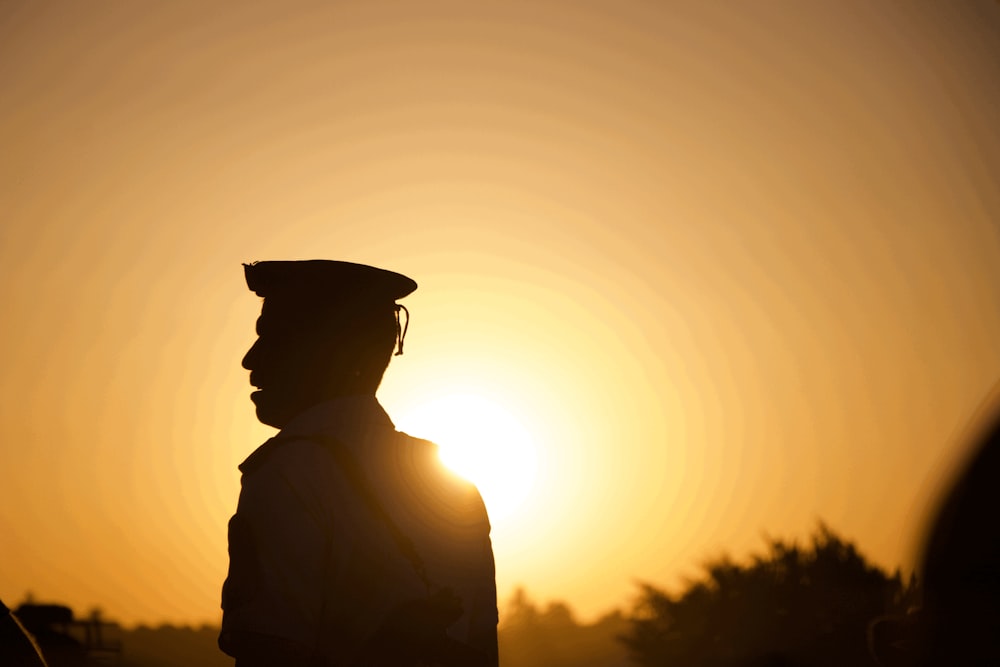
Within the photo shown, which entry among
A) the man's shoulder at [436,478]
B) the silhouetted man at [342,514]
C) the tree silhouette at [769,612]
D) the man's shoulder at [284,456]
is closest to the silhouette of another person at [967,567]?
the silhouetted man at [342,514]

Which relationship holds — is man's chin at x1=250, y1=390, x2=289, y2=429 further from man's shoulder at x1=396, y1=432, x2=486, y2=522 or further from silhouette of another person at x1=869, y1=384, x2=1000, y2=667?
silhouette of another person at x1=869, y1=384, x2=1000, y2=667

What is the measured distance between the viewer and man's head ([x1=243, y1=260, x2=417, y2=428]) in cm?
393

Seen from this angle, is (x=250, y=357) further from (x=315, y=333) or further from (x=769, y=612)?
(x=769, y=612)

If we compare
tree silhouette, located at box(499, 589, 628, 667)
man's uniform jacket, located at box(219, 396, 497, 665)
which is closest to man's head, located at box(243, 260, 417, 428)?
man's uniform jacket, located at box(219, 396, 497, 665)

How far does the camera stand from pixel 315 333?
3961 mm

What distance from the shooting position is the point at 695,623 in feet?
217

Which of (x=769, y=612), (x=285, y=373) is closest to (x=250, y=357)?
(x=285, y=373)

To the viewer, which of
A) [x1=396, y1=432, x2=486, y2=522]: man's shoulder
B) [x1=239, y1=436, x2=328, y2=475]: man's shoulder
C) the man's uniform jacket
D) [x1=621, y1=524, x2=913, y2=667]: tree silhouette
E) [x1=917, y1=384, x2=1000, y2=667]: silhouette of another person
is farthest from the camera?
[x1=621, y1=524, x2=913, y2=667]: tree silhouette

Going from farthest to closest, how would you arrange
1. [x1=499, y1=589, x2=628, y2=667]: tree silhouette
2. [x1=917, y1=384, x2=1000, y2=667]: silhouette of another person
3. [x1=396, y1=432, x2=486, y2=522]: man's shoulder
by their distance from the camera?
[x1=499, y1=589, x2=628, y2=667]: tree silhouette
[x1=396, y1=432, x2=486, y2=522]: man's shoulder
[x1=917, y1=384, x2=1000, y2=667]: silhouette of another person

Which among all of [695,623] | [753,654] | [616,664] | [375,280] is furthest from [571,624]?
[375,280]

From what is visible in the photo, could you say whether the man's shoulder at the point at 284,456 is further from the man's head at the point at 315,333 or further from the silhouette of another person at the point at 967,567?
the silhouette of another person at the point at 967,567

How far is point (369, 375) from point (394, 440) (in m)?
0.28

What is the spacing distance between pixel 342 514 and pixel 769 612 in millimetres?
62087

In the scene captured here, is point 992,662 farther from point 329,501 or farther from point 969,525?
point 329,501
